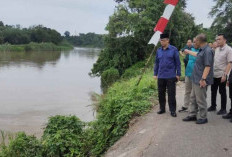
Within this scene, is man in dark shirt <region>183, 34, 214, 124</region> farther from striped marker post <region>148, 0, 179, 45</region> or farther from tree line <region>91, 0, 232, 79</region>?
tree line <region>91, 0, 232, 79</region>

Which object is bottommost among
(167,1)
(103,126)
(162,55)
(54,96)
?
(54,96)

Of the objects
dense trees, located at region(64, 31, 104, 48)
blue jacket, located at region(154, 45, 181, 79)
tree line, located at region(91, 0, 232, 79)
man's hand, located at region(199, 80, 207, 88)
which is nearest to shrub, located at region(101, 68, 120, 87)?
tree line, located at region(91, 0, 232, 79)

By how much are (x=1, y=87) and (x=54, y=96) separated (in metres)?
5.72

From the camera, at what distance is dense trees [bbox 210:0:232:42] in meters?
47.2

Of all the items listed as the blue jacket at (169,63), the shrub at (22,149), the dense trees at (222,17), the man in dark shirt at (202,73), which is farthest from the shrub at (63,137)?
the dense trees at (222,17)

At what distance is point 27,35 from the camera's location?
93562 mm

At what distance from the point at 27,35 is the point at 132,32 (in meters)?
77.6

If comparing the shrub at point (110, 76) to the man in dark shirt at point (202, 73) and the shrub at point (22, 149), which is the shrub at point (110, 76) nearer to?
the shrub at point (22, 149)

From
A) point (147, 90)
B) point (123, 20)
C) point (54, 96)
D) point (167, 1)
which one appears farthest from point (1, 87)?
point (167, 1)

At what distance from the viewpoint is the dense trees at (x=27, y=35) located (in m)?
87.3

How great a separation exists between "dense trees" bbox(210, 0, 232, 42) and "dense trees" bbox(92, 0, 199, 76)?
2545cm

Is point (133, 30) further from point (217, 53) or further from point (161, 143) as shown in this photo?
point (161, 143)

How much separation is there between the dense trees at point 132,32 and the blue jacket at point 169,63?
589 inches

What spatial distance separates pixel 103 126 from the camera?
6605 millimetres
